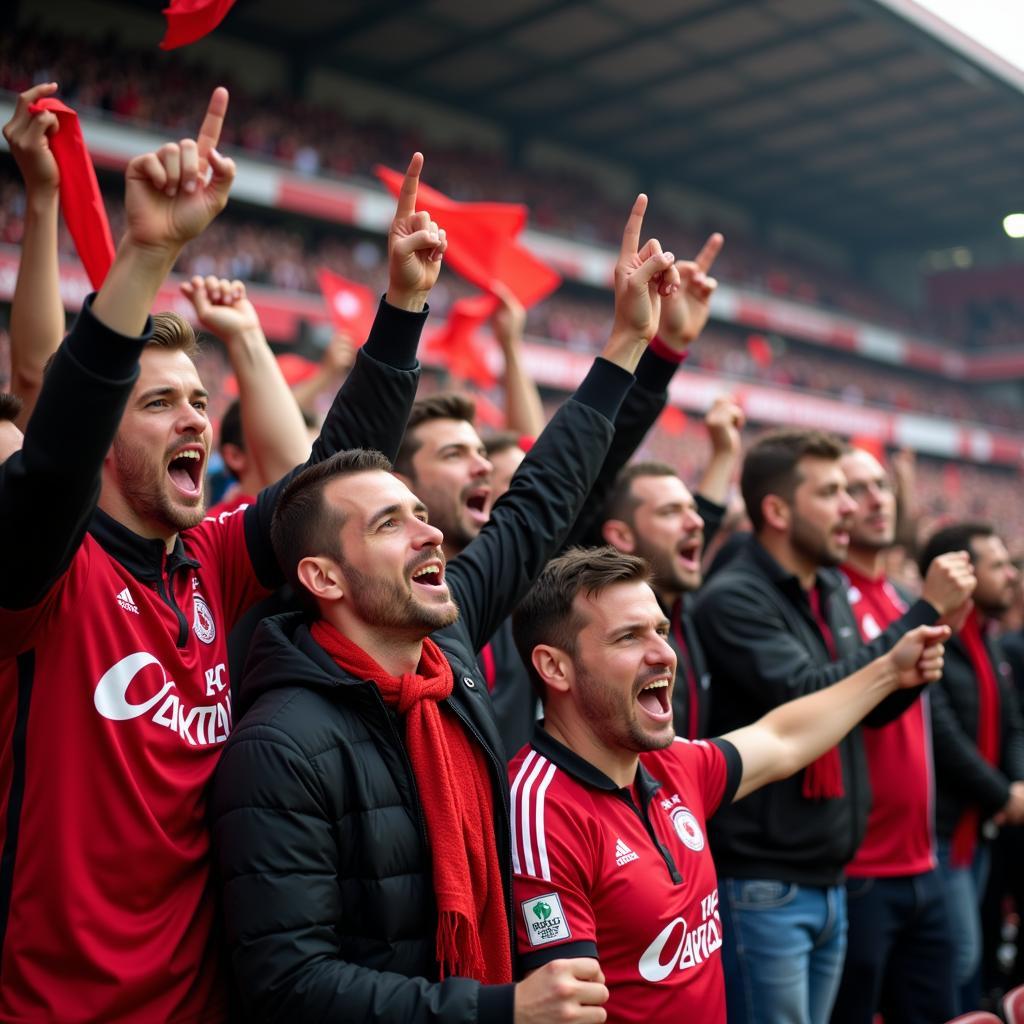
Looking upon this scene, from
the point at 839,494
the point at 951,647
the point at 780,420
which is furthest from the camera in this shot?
the point at 780,420

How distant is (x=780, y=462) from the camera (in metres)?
3.48

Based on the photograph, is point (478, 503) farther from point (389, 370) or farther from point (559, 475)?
point (389, 370)

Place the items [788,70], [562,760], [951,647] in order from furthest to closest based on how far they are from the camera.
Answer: [788,70], [951,647], [562,760]

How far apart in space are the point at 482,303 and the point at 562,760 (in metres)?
3.69

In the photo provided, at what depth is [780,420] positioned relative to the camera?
2533 centimetres

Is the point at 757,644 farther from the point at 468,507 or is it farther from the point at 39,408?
the point at 39,408

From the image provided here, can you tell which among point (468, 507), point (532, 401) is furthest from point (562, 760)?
point (532, 401)

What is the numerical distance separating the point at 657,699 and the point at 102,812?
3.57 ft

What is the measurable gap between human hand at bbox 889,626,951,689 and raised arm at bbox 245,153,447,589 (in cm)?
131

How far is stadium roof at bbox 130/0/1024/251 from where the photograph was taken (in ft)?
63.5

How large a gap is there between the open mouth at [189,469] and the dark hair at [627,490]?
155 cm

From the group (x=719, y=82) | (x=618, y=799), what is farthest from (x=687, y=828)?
(x=719, y=82)

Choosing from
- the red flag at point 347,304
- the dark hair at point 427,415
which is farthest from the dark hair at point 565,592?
the red flag at point 347,304

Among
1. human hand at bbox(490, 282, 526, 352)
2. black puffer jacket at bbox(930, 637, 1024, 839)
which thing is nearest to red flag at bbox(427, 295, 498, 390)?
human hand at bbox(490, 282, 526, 352)
